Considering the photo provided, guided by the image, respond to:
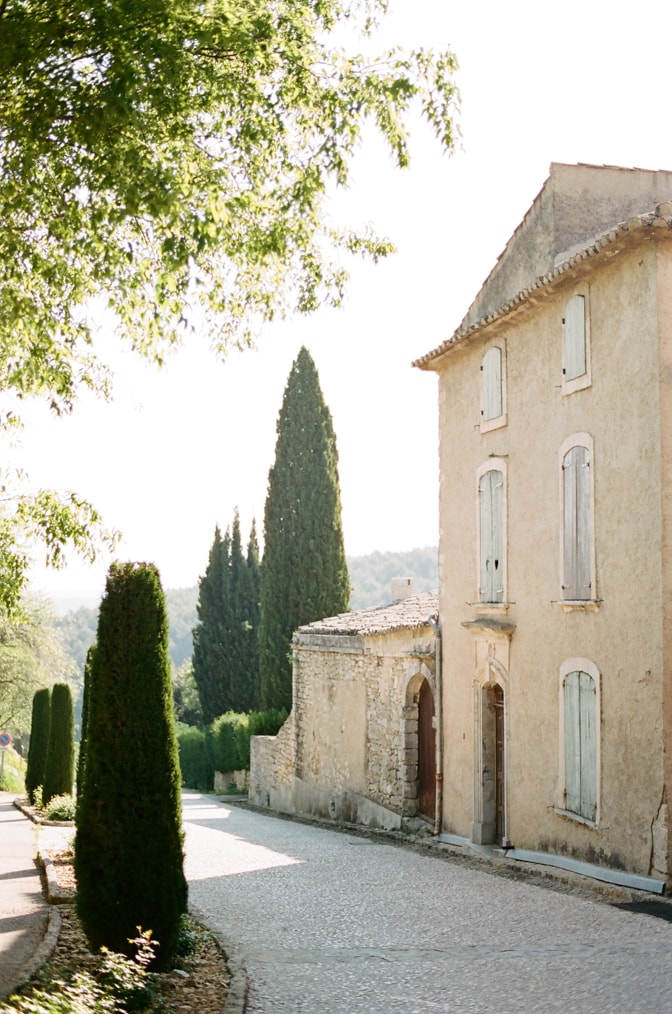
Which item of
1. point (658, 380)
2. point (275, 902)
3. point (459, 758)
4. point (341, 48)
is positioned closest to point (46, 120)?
point (341, 48)

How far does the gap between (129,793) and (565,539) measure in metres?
6.93

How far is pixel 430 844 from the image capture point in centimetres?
1545

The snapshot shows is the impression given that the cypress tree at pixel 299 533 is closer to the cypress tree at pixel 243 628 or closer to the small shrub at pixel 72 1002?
the cypress tree at pixel 243 628

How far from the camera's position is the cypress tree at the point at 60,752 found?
70.6ft

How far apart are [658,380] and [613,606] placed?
97.6 inches

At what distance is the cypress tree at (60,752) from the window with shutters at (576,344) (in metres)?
13.8

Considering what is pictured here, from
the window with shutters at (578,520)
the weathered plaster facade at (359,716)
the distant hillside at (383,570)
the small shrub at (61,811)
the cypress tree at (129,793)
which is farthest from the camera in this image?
the distant hillside at (383,570)

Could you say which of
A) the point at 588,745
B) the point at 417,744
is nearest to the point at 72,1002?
the point at 588,745

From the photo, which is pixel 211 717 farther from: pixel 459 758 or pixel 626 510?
pixel 626 510

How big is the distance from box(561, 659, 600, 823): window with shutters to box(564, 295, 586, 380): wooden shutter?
338 cm

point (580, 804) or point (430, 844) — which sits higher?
point (580, 804)

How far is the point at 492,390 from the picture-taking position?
14.8m

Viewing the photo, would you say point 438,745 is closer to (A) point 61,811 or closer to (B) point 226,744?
(A) point 61,811

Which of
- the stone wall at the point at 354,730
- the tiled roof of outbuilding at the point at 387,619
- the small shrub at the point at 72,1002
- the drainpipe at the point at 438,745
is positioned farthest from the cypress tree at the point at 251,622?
the small shrub at the point at 72,1002
